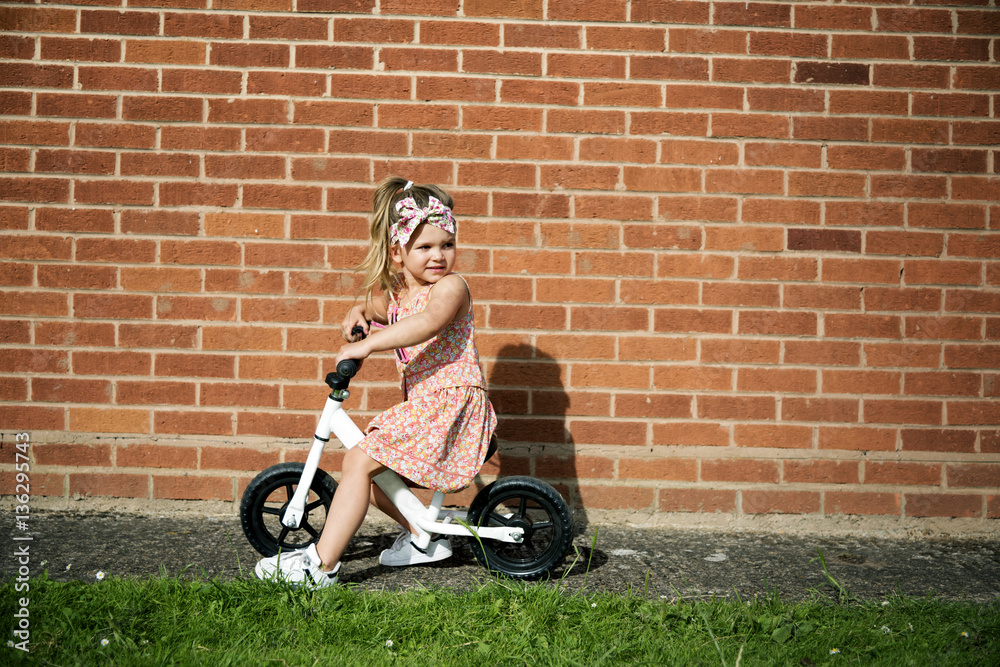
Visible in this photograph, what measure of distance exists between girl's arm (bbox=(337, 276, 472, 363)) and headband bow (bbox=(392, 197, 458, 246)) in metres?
0.21

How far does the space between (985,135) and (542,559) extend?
111 inches

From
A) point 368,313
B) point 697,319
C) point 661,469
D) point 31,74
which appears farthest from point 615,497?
point 31,74

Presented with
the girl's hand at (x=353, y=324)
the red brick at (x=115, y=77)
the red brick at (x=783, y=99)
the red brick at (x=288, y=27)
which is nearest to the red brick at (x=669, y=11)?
the red brick at (x=783, y=99)

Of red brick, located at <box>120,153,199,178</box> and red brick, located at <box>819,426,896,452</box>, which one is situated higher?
red brick, located at <box>120,153,199,178</box>

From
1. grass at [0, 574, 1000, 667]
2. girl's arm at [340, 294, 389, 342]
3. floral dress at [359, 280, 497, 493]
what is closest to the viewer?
grass at [0, 574, 1000, 667]

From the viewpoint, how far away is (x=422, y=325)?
255 centimetres

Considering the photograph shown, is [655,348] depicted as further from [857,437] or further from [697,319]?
[857,437]

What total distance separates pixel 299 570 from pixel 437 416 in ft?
2.38

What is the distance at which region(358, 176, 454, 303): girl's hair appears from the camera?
8.86ft

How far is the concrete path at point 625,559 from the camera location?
2.67 m

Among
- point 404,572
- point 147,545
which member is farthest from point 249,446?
point 404,572

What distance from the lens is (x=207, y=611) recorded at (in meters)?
2.29

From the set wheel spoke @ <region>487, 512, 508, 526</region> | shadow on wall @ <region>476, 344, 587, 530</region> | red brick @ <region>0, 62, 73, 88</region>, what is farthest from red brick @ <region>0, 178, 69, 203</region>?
wheel spoke @ <region>487, 512, 508, 526</region>

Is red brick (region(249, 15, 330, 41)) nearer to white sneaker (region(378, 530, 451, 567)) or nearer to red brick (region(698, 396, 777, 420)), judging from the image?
white sneaker (region(378, 530, 451, 567))
